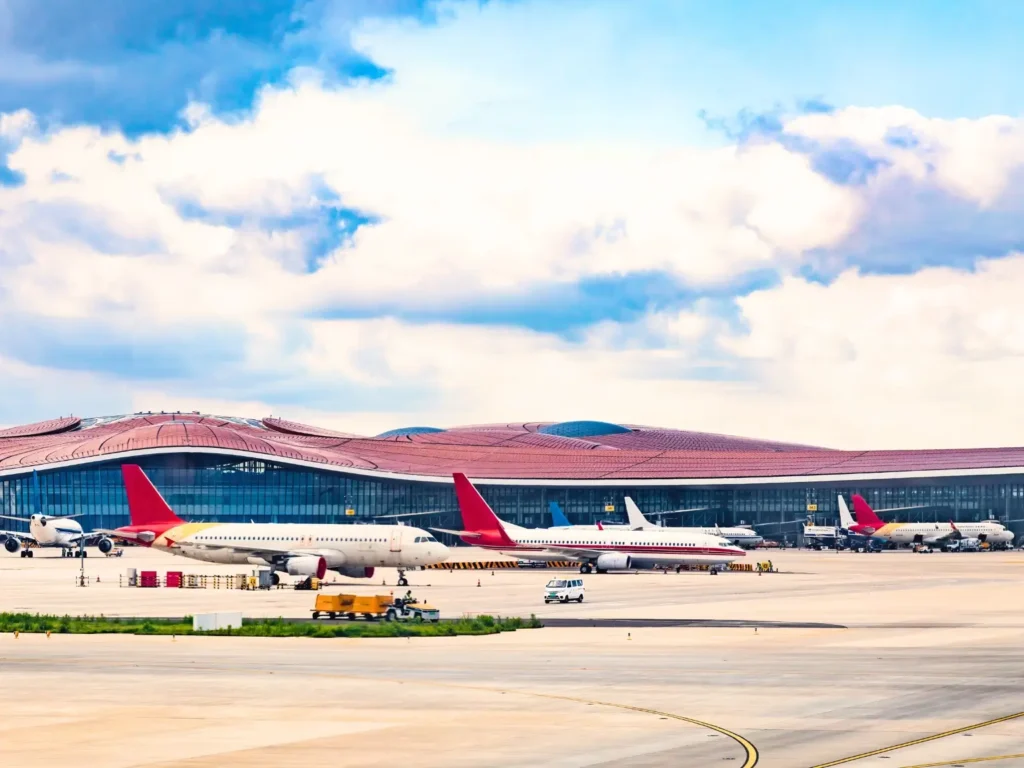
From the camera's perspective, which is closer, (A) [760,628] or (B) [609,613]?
(A) [760,628]

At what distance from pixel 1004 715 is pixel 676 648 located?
17521mm

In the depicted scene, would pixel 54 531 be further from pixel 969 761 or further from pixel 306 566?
pixel 969 761

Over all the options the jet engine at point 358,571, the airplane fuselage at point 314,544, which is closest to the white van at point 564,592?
the airplane fuselage at point 314,544

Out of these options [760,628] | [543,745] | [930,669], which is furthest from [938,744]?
[760,628]

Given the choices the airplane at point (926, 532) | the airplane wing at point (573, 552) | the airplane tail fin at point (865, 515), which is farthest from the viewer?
the airplane tail fin at point (865, 515)

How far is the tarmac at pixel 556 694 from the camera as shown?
27.7 metres

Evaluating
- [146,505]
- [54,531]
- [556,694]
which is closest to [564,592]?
[146,505]

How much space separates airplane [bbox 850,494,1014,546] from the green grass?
443ft

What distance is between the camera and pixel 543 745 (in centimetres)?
2847

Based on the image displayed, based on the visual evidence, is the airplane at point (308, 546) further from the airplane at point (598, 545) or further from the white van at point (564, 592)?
the airplane at point (598, 545)

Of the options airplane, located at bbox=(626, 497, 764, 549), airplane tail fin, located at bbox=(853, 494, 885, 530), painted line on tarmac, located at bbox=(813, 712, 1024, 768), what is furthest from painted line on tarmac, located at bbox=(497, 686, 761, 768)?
airplane tail fin, located at bbox=(853, 494, 885, 530)

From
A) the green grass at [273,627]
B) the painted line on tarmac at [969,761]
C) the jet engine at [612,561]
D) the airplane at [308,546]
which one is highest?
the airplane at [308,546]

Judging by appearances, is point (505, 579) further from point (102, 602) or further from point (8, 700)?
point (8, 700)

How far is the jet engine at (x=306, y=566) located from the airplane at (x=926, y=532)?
370ft
